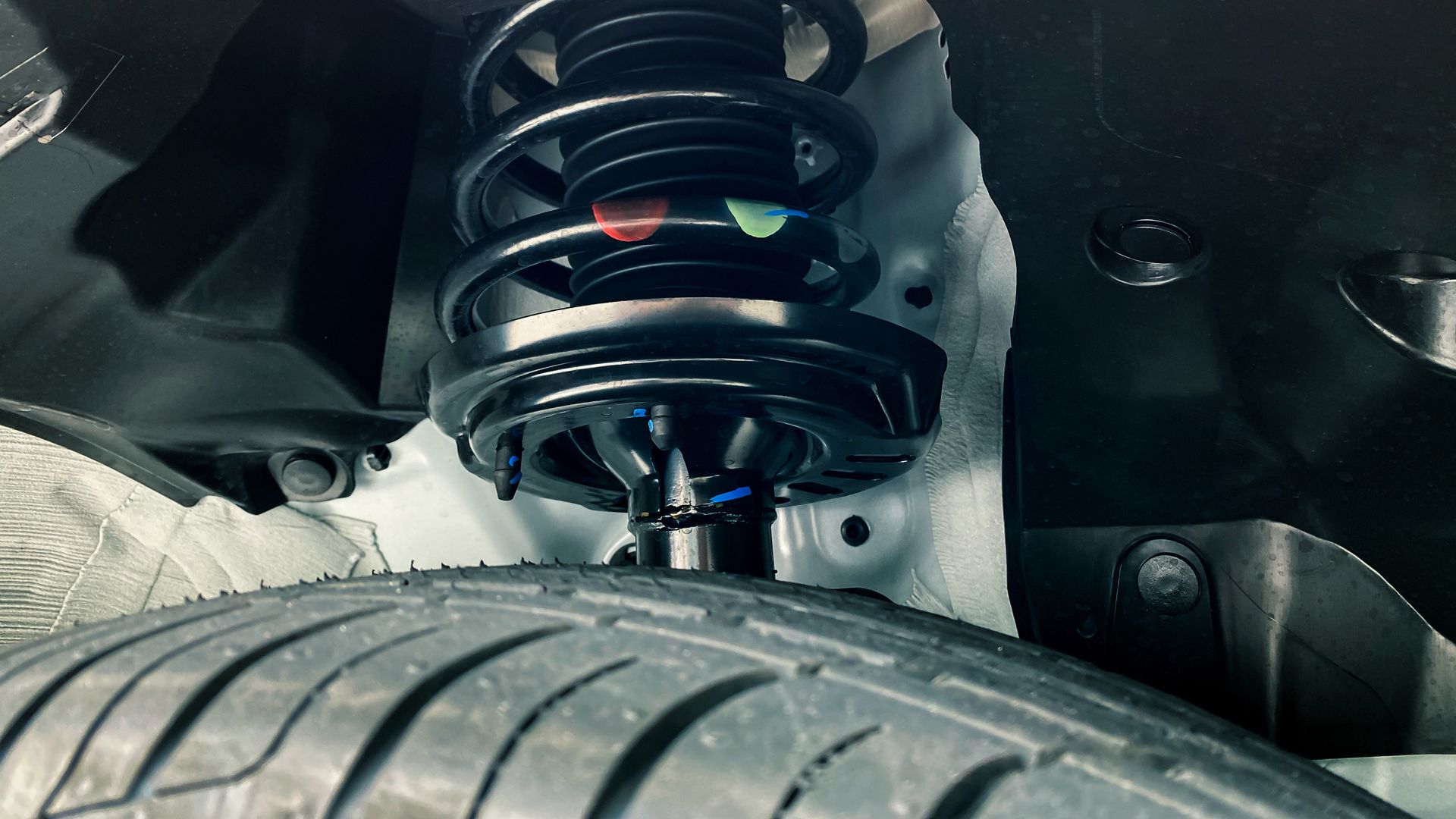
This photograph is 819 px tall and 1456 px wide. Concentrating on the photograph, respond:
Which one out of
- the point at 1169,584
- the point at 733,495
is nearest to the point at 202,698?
the point at 733,495

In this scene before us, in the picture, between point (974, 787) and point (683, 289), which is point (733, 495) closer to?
point (683, 289)

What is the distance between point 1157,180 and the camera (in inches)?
27.0

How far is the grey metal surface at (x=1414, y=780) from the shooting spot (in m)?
0.69

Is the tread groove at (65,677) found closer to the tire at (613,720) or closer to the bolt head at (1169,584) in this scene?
the tire at (613,720)

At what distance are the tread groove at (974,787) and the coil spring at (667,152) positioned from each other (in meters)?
0.40

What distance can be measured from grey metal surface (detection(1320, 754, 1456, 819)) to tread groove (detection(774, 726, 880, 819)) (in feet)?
1.49

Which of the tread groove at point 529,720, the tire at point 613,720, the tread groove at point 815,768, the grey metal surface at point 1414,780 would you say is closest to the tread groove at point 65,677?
the tire at point 613,720

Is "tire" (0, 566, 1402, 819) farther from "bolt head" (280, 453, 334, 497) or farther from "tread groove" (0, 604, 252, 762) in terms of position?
"bolt head" (280, 453, 334, 497)

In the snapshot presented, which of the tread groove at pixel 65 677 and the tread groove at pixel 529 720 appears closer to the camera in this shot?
the tread groove at pixel 529 720

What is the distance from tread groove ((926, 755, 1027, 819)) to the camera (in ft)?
1.24

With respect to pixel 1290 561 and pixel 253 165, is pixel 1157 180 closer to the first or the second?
pixel 1290 561

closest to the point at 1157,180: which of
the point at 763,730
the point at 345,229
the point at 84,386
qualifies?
the point at 763,730

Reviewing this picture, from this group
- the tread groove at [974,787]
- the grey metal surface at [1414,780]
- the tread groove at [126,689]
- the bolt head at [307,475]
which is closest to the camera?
the tread groove at [974,787]

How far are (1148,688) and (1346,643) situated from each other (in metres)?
0.29
